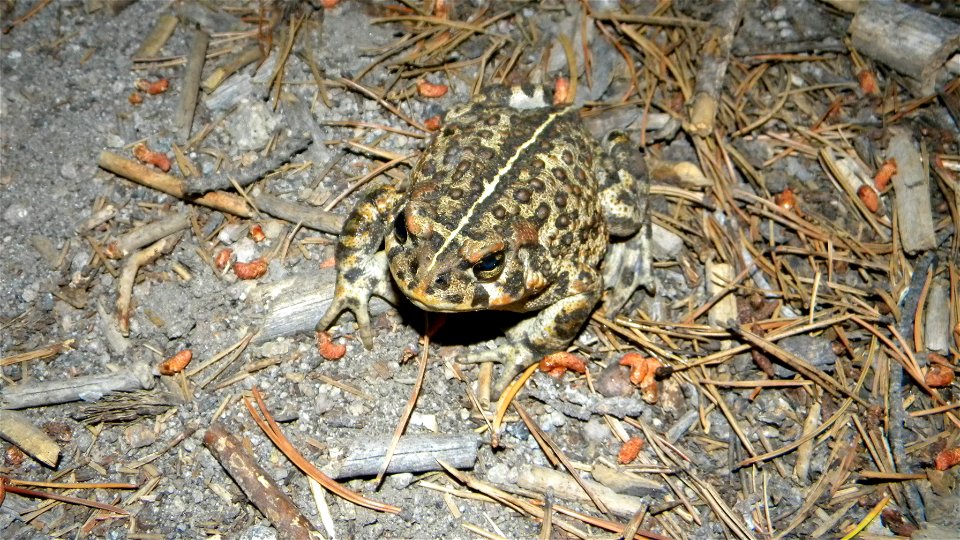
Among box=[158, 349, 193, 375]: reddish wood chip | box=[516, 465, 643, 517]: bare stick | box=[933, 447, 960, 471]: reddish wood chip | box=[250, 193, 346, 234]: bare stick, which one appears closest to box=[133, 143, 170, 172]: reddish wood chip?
box=[250, 193, 346, 234]: bare stick

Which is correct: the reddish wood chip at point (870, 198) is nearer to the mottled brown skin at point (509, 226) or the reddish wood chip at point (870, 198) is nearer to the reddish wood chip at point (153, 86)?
the mottled brown skin at point (509, 226)

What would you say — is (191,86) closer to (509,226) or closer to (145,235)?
(145,235)

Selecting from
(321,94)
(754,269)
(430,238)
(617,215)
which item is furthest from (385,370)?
(754,269)

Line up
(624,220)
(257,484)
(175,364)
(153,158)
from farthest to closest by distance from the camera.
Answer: (153,158) → (624,220) → (175,364) → (257,484)

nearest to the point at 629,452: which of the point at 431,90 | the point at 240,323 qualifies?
the point at 240,323

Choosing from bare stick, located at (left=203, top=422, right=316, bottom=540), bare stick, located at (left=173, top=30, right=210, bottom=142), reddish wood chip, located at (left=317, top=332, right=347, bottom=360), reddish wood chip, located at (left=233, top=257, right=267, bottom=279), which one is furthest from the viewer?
bare stick, located at (left=173, top=30, right=210, bottom=142)

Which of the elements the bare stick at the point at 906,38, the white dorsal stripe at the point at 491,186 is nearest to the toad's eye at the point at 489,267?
the white dorsal stripe at the point at 491,186

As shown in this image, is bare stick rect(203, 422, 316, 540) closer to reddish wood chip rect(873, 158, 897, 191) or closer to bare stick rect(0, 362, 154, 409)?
bare stick rect(0, 362, 154, 409)
